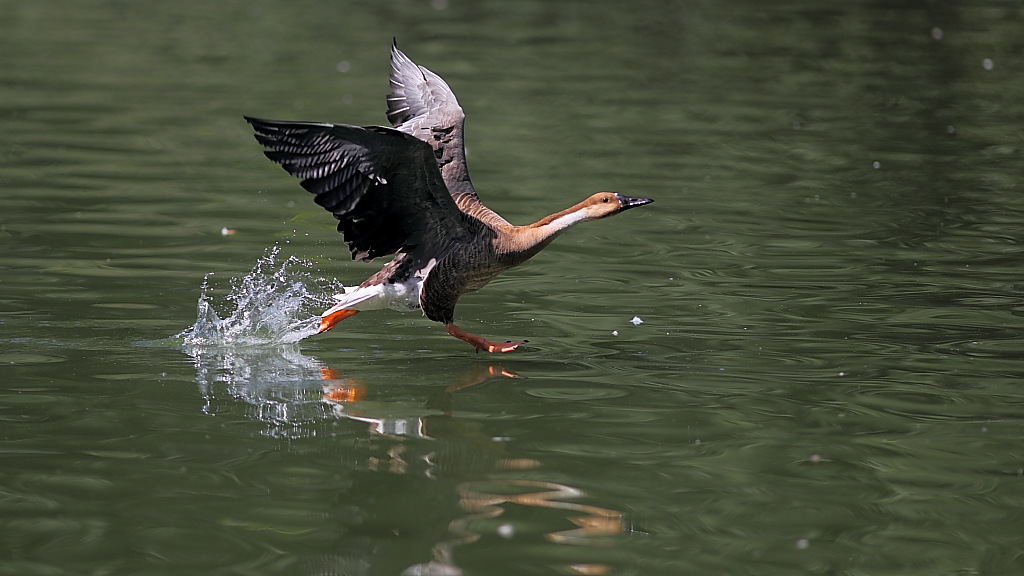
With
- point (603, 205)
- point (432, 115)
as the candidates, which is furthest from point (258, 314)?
point (603, 205)

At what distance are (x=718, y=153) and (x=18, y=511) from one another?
10165 mm

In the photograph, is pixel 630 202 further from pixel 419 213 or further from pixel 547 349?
pixel 419 213

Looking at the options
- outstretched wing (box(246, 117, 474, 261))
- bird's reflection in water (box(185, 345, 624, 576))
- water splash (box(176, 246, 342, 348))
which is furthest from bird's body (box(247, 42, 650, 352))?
bird's reflection in water (box(185, 345, 624, 576))

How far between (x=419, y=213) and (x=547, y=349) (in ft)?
3.92

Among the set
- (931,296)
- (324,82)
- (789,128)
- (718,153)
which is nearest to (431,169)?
(931,296)

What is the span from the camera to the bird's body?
7328 mm

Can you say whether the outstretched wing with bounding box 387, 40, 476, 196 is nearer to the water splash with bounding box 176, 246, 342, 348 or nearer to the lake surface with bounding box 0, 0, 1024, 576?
the lake surface with bounding box 0, 0, 1024, 576

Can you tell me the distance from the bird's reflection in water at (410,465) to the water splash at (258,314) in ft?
0.79

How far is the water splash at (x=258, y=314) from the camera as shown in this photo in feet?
27.4

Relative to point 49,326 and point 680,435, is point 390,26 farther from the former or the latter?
point 680,435

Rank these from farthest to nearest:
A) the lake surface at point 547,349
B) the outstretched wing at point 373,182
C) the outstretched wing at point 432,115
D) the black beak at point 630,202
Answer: the outstretched wing at point 432,115 → the black beak at point 630,202 → the outstretched wing at point 373,182 → the lake surface at point 547,349

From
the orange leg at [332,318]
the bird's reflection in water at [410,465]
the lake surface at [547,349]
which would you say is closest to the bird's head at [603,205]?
the lake surface at [547,349]

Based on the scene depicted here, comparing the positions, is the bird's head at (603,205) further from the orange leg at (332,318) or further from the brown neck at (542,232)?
the orange leg at (332,318)

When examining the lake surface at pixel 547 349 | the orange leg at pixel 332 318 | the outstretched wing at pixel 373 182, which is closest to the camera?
the lake surface at pixel 547 349
